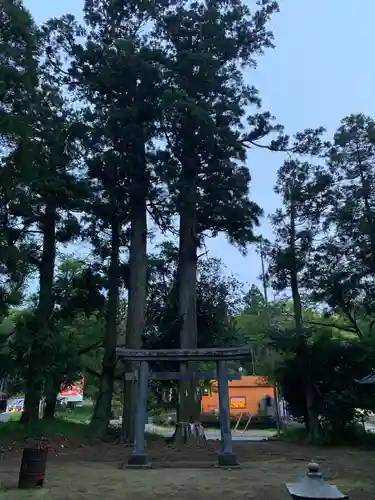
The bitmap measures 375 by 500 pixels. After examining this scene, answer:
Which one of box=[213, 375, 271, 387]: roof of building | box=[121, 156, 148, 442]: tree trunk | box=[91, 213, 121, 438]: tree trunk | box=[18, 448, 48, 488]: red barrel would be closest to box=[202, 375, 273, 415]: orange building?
box=[213, 375, 271, 387]: roof of building

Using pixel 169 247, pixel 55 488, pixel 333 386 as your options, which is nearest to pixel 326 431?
pixel 333 386

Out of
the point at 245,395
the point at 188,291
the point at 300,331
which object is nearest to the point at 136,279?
the point at 188,291

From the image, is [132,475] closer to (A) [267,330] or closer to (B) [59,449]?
(B) [59,449]

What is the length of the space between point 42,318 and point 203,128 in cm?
751

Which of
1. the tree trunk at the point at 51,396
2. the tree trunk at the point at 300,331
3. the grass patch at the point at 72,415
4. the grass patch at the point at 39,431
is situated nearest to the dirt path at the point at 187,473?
the grass patch at the point at 39,431

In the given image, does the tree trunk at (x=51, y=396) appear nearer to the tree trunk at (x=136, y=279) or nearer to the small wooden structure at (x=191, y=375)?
the tree trunk at (x=136, y=279)

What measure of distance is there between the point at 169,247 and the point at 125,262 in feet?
5.34

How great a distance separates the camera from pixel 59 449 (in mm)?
13414

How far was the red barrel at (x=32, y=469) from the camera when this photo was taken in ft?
25.6

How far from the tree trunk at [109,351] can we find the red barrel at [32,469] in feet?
24.8

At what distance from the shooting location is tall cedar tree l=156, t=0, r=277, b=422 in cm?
1502

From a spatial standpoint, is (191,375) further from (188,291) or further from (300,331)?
(300,331)

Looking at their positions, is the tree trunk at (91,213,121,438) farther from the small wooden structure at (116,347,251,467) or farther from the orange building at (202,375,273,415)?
the orange building at (202,375,273,415)

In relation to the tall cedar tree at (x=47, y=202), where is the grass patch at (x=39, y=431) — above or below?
below
